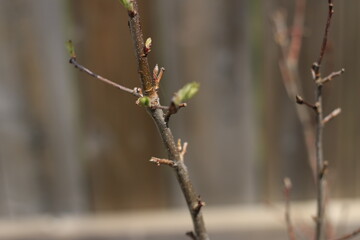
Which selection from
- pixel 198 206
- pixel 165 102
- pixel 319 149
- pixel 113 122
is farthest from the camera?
pixel 113 122

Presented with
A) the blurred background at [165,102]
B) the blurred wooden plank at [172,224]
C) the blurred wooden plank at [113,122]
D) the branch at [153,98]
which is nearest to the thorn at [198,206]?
the branch at [153,98]

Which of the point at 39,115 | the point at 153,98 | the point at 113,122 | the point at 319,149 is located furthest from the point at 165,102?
the point at 153,98

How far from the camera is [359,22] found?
1433 mm

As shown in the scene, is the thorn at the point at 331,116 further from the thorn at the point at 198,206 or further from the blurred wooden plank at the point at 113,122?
the blurred wooden plank at the point at 113,122

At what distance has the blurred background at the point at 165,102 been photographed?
1436 mm

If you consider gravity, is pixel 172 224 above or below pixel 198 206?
above

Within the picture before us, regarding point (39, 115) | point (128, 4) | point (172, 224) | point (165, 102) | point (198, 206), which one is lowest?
point (198, 206)

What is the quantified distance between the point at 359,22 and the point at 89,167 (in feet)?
2.77

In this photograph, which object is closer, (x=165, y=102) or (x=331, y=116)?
(x=331, y=116)

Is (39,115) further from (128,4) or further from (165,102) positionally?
(128,4)

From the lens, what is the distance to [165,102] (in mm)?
1316

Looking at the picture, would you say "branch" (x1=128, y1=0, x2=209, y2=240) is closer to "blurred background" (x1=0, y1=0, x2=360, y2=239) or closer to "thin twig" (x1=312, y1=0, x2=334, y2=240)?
"thin twig" (x1=312, y1=0, x2=334, y2=240)

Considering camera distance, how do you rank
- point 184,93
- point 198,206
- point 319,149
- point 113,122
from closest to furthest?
1. point 184,93
2. point 198,206
3. point 319,149
4. point 113,122

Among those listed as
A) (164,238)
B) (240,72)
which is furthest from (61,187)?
(240,72)
